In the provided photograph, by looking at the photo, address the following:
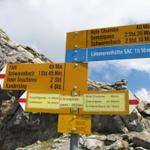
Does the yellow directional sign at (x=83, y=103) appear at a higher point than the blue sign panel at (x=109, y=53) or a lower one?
lower

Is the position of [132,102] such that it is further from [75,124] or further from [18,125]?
[18,125]

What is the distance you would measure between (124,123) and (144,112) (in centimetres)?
387

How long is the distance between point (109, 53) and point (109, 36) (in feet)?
1.98

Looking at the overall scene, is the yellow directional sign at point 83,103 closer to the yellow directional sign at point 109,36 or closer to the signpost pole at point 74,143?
the signpost pole at point 74,143

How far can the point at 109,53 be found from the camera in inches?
348

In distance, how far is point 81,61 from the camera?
8898 millimetres

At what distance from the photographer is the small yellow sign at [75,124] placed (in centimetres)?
828

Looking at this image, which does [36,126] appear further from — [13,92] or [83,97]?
[83,97]

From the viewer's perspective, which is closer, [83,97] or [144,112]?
[83,97]

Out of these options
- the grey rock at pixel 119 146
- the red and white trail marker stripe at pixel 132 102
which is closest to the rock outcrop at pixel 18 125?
the grey rock at pixel 119 146

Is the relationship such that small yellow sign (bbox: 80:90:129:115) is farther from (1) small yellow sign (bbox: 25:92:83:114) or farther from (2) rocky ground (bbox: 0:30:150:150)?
(2) rocky ground (bbox: 0:30:150:150)

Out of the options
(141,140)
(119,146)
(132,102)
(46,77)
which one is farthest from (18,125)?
(132,102)

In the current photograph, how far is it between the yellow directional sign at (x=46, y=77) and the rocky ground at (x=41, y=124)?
1744 centimetres

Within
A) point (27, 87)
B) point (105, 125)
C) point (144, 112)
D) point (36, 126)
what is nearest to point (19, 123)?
point (36, 126)
